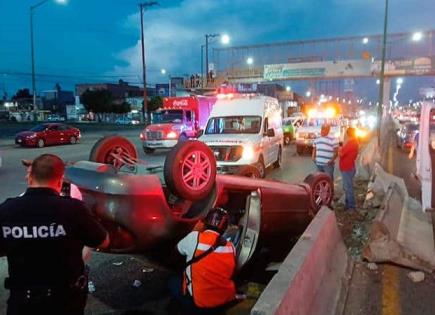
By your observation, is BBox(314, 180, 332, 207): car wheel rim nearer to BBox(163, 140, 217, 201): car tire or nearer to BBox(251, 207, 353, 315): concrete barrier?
BBox(251, 207, 353, 315): concrete barrier

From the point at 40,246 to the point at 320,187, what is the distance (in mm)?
6175

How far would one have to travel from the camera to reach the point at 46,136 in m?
27.0

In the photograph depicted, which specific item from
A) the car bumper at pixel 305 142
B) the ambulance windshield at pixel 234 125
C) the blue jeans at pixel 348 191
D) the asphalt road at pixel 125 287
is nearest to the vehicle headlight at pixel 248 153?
the ambulance windshield at pixel 234 125

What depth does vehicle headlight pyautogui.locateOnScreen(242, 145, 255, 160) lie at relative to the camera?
1240 centimetres

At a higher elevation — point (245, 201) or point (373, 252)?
point (245, 201)

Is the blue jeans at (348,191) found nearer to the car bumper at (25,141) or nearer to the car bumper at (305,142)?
the car bumper at (305,142)

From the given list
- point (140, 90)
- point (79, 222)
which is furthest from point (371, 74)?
point (140, 90)

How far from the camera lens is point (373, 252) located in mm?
5820

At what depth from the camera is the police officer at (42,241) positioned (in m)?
2.62

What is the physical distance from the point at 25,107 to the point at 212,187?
115707 millimetres

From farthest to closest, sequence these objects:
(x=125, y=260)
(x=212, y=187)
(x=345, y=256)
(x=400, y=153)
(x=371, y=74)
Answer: (x=371, y=74), (x=400, y=153), (x=125, y=260), (x=345, y=256), (x=212, y=187)

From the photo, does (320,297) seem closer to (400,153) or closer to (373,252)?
(373,252)

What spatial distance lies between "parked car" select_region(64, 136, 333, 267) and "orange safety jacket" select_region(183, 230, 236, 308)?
1.25ft

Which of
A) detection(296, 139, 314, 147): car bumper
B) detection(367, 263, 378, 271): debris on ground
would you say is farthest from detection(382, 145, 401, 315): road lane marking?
detection(296, 139, 314, 147): car bumper
